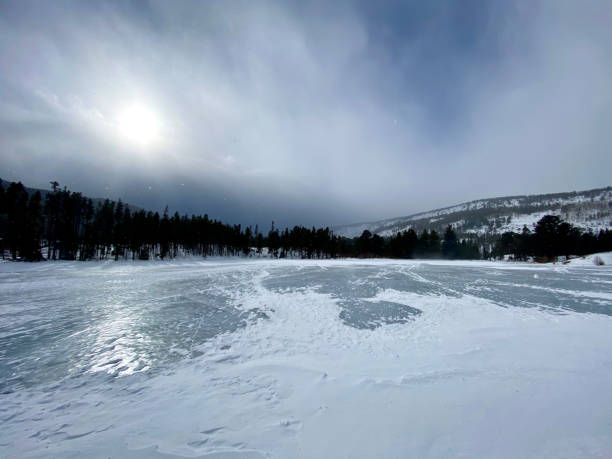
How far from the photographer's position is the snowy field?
339 centimetres

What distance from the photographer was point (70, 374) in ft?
17.6

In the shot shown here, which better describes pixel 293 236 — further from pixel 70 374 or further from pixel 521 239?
pixel 70 374

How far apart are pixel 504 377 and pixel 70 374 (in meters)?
9.48

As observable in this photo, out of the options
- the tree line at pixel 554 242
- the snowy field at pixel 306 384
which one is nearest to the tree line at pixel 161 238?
the tree line at pixel 554 242

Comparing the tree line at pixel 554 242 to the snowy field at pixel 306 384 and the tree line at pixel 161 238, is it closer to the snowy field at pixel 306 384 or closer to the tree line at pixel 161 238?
the tree line at pixel 161 238

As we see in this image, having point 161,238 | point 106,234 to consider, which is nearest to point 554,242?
point 161,238

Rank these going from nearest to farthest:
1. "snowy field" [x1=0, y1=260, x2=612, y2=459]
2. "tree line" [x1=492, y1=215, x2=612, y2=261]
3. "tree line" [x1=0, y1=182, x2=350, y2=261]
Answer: "snowy field" [x1=0, y1=260, x2=612, y2=459]
"tree line" [x1=0, y1=182, x2=350, y2=261]
"tree line" [x1=492, y1=215, x2=612, y2=261]

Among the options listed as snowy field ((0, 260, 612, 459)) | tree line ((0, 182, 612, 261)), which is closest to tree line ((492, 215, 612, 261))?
tree line ((0, 182, 612, 261))

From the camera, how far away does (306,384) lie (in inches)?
195

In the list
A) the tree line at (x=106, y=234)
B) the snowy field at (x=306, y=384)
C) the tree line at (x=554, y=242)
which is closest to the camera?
the snowy field at (x=306, y=384)

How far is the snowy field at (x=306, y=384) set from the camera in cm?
339

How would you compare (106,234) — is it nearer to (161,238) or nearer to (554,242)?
(161,238)

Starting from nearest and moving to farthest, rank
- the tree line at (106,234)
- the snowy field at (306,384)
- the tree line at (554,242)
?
1. the snowy field at (306,384)
2. the tree line at (106,234)
3. the tree line at (554,242)

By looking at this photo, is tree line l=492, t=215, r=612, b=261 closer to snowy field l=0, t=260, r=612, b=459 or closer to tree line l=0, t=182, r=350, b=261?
tree line l=0, t=182, r=350, b=261
